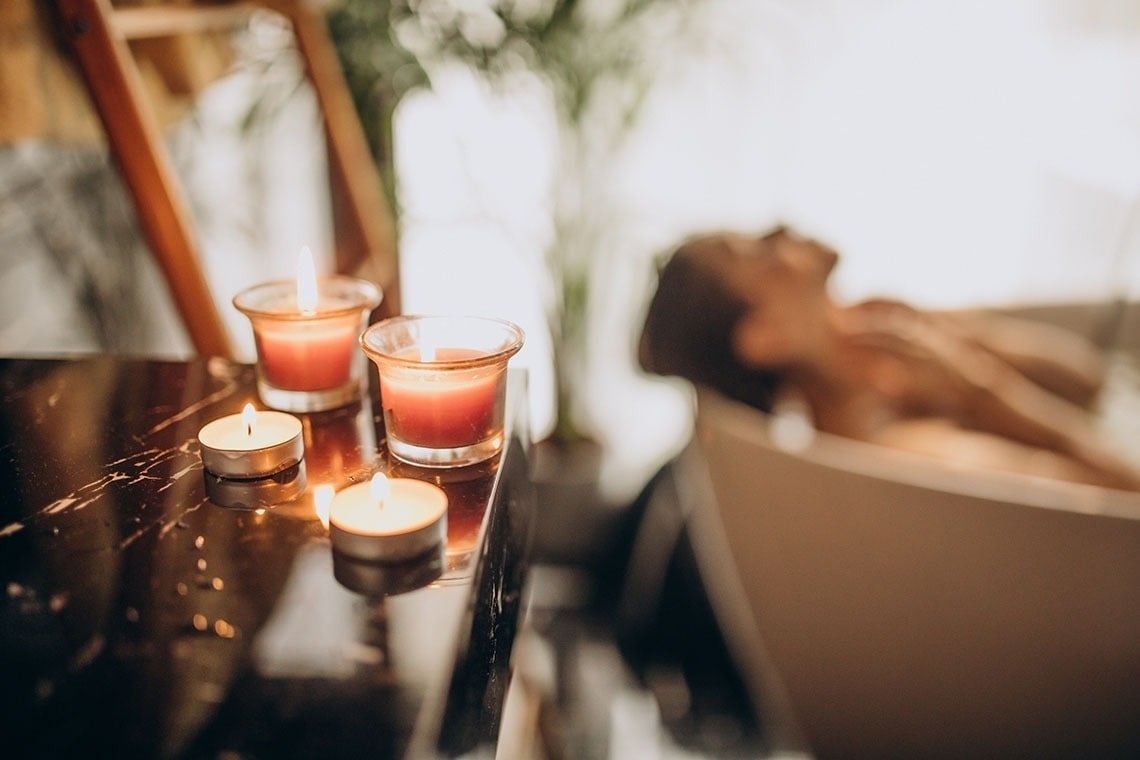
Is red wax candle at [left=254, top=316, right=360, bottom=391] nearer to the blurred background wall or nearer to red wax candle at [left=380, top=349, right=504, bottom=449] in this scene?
red wax candle at [left=380, top=349, right=504, bottom=449]

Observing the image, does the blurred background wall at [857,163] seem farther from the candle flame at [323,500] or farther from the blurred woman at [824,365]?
the candle flame at [323,500]

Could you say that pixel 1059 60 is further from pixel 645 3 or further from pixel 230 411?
pixel 230 411

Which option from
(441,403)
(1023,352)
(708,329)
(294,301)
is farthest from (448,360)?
(1023,352)

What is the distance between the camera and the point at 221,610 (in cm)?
42

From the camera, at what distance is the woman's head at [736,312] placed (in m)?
1.29

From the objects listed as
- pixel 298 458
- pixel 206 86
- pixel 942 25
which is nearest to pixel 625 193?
pixel 942 25

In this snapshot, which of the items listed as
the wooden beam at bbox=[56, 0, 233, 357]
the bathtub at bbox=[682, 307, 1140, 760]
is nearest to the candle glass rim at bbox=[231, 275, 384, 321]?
the wooden beam at bbox=[56, 0, 233, 357]

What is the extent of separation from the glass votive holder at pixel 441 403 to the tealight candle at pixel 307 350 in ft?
0.19

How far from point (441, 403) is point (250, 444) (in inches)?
5.3

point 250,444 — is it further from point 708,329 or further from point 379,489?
point 708,329

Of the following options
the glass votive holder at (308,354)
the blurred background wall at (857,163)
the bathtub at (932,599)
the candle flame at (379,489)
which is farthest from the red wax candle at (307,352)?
the blurred background wall at (857,163)

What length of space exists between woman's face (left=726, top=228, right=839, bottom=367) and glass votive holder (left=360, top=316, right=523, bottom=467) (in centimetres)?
75

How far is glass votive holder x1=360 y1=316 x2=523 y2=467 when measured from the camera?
557 mm

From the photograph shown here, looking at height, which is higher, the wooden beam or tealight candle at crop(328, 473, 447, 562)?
the wooden beam
